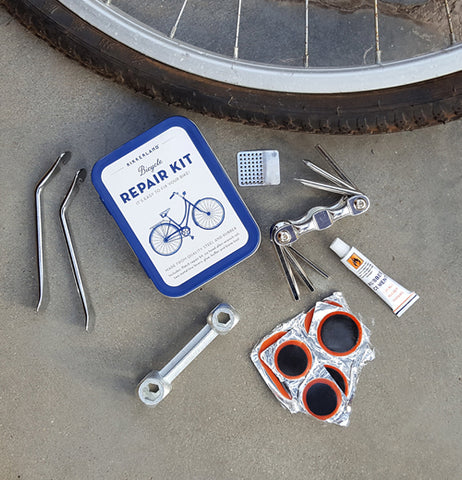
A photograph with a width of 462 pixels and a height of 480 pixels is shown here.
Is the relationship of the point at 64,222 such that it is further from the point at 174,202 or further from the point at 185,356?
the point at 185,356

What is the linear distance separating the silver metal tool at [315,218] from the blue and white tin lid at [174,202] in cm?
5

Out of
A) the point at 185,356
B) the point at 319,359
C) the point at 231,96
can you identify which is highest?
the point at 231,96

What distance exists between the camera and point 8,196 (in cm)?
80

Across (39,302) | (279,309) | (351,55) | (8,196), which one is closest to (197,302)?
(279,309)

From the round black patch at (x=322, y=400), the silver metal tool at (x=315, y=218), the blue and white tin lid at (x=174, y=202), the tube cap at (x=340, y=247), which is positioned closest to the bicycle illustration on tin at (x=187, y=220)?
the blue and white tin lid at (x=174, y=202)

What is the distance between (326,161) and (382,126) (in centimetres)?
17

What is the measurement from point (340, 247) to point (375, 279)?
0.27 feet

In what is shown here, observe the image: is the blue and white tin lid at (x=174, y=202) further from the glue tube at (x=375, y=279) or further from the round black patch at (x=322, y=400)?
the round black patch at (x=322, y=400)

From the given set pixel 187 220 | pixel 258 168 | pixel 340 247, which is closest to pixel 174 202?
pixel 187 220

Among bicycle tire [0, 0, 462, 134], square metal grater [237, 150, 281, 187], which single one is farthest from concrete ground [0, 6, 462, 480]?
bicycle tire [0, 0, 462, 134]

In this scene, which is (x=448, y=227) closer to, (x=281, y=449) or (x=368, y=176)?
(x=368, y=176)

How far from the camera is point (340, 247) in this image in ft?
2.57

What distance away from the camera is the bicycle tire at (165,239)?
735mm

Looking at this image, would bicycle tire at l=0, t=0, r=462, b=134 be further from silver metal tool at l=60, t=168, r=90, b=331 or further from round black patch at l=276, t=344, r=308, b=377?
round black patch at l=276, t=344, r=308, b=377
